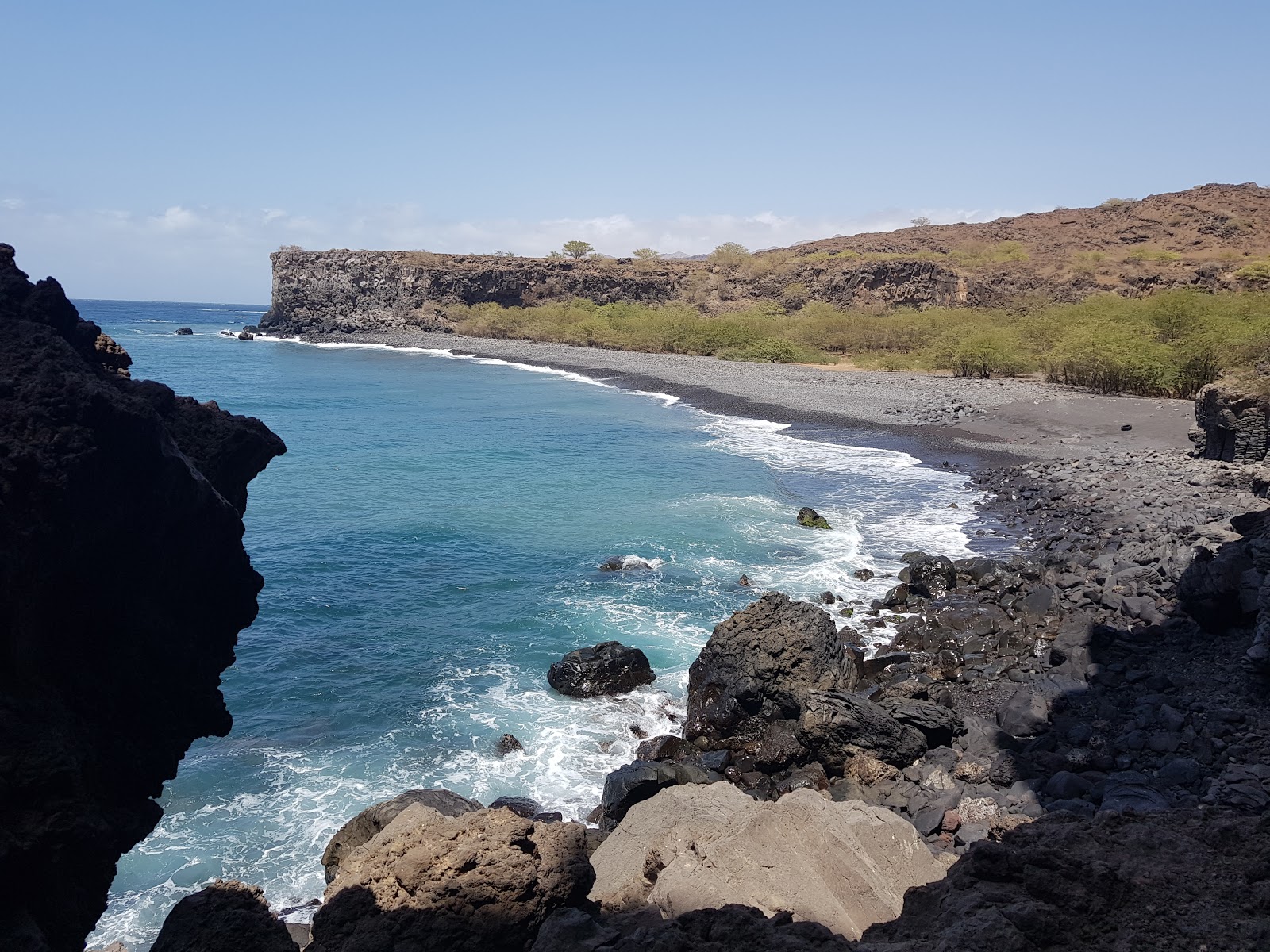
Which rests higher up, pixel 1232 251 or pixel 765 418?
pixel 1232 251

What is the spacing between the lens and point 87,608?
506cm

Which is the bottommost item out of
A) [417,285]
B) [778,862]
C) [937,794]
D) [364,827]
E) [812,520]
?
[364,827]

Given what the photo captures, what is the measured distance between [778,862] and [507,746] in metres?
6.05

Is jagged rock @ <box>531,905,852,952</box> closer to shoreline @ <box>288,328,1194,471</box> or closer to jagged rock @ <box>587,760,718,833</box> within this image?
jagged rock @ <box>587,760,718,833</box>

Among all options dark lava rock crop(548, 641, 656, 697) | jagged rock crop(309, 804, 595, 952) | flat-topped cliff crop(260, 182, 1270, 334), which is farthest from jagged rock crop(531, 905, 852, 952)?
flat-topped cliff crop(260, 182, 1270, 334)

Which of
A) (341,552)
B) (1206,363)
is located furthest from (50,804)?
(1206,363)

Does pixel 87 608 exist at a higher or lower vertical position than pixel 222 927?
higher

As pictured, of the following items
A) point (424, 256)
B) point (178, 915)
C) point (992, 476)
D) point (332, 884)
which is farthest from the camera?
point (424, 256)

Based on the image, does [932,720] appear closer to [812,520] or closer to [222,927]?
[222,927]

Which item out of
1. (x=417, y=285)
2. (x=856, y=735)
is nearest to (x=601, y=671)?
(x=856, y=735)

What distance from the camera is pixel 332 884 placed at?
5074mm

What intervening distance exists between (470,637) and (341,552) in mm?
5794

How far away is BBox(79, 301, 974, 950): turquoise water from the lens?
977 cm

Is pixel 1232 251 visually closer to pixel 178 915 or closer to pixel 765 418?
pixel 765 418
